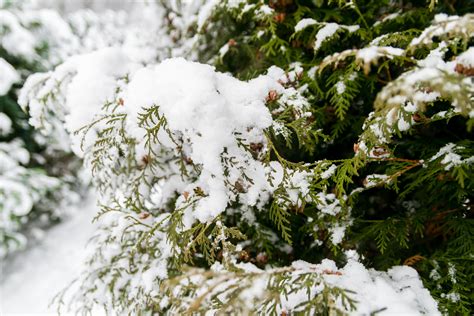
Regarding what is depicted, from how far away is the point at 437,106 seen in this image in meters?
1.80

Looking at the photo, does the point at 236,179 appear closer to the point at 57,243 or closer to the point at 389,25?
the point at 389,25

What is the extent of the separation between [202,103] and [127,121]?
58 centimetres

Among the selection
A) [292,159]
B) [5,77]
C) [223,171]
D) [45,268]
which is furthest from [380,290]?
[45,268]

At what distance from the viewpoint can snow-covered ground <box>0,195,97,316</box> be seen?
4.38 metres

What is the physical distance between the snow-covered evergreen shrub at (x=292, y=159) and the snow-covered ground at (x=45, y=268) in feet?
9.06

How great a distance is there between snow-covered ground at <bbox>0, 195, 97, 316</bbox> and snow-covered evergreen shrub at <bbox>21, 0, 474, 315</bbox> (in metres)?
2.76

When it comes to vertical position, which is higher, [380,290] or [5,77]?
[5,77]

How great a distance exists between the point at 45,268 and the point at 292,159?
4.37 meters

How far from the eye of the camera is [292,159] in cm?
217

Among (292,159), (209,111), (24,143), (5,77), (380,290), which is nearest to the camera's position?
(380,290)

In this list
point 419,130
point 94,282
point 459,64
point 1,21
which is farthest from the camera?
point 1,21

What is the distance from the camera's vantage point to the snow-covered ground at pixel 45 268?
4.38m

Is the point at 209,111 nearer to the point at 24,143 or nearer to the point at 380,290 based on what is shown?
the point at 380,290

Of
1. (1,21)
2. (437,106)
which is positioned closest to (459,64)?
(437,106)
